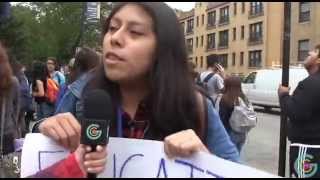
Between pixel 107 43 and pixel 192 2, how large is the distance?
1.47 ft

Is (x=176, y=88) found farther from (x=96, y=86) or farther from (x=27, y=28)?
(x=27, y=28)

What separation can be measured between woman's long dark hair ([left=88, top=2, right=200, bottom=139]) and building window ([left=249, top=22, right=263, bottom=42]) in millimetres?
49187

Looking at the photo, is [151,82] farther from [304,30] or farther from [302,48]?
[304,30]

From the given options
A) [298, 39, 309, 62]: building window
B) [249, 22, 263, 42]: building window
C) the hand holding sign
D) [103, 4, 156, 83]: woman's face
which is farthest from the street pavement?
[249, 22, 263, 42]: building window

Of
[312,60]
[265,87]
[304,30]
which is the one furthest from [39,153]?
[304,30]

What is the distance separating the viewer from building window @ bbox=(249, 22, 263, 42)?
50781mm

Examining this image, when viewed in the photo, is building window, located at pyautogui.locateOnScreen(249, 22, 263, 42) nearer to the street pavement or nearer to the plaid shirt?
the street pavement

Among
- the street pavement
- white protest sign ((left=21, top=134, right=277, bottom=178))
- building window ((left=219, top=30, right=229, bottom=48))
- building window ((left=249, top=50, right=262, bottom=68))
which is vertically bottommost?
the street pavement

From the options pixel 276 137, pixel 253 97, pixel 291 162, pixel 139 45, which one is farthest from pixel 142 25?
pixel 253 97

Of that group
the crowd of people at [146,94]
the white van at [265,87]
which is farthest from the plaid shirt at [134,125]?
the white van at [265,87]

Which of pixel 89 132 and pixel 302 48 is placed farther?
pixel 302 48

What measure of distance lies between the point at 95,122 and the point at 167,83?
53cm

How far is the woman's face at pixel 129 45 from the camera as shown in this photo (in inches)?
70.3

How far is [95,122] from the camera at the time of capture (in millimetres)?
1472
